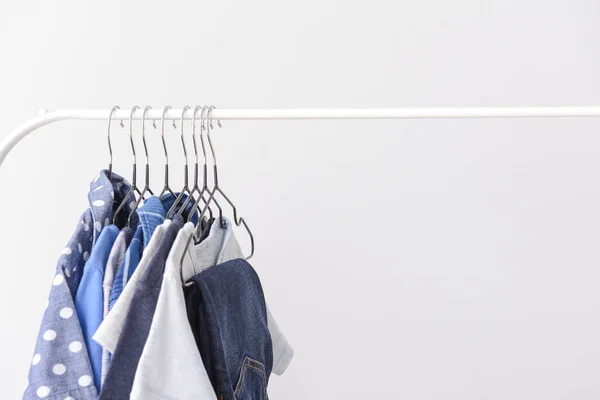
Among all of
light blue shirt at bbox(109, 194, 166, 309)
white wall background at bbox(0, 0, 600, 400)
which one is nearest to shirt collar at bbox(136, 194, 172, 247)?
light blue shirt at bbox(109, 194, 166, 309)

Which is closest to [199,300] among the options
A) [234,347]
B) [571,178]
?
Result: [234,347]

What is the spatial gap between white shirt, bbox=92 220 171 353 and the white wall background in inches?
42.5

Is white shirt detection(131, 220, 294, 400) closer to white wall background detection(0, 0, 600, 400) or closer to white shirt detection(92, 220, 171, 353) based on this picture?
white shirt detection(92, 220, 171, 353)

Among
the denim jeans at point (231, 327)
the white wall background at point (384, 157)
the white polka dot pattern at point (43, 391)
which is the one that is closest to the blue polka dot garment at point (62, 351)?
the white polka dot pattern at point (43, 391)

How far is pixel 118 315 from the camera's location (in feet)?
3.05

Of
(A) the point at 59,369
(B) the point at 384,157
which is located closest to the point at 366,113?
(A) the point at 59,369

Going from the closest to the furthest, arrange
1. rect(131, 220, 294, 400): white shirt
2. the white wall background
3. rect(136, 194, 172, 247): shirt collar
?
1. rect(131, 220, 294, 400): white shirt
2. rect(136, 194, 172, 247): shirt collar
3. the white wall background

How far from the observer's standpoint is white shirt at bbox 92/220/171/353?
920 mm

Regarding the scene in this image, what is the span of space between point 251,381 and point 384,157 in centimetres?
106

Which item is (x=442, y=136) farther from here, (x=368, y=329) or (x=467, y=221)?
(x=368, y=329)

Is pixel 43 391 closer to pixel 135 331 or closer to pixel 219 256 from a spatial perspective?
pixel 135 331

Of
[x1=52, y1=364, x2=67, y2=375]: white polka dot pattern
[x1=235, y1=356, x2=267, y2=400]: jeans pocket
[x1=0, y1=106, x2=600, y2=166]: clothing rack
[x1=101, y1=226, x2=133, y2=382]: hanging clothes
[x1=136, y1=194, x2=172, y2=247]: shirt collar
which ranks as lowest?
[x1=235, y1=356, x2=267, y2=400]: jeans pocket

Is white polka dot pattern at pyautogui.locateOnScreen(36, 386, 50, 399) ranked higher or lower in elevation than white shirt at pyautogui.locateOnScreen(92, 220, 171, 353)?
lower

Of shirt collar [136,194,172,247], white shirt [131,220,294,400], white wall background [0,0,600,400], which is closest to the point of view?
white shirt [131,220,294,400]
